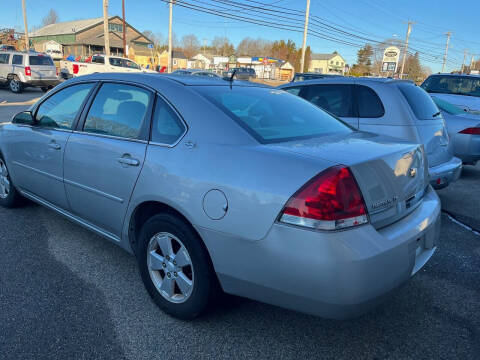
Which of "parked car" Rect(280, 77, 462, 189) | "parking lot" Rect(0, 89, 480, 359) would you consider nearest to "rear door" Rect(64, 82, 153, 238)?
"parking lot" Rect(0, 89, 480, 359)

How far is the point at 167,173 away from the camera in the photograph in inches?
91.4

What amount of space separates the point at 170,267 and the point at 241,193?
32.0 inches

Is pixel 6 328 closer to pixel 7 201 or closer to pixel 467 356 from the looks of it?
pixel 7 201

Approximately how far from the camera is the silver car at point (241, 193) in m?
1.84

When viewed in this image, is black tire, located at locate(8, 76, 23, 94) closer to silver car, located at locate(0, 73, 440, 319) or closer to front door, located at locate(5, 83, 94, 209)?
front door, located at locate(5, 83, 94, 209)

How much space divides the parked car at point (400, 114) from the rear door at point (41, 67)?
58.6 feet

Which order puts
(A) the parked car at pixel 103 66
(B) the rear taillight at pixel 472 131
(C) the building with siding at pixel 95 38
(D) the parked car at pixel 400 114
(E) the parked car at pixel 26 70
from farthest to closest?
(C) the building with siding at pixel 95 38, (A) the parked car at pixel 103 66, (E) the parked car at pixel 26 70, (B) the rear taillight at pixel 472 131, (D) the parked car at pixel 400 114

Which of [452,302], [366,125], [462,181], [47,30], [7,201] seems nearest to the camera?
[452,302]

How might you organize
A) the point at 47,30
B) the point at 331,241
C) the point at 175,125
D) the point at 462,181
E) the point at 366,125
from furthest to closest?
the point at 47,30 → the point at 462,181 → the point at 366,125 → the point at 175,125 → the point at 331,241

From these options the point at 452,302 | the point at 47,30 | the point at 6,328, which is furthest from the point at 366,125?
the point at 47,30

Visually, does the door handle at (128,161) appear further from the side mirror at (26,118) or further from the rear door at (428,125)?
the rear door at (428,125)

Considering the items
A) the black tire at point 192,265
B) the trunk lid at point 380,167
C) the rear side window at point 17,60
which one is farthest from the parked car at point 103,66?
the trunk lid at point 380,167

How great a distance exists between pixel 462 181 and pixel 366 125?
2.84m

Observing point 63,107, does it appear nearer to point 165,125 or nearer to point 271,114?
point 165,125
